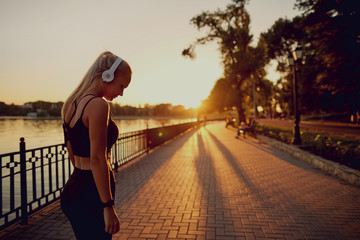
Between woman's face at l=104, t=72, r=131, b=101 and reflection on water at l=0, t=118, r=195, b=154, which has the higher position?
woman's face at l=104, t=72, r=131, b=101

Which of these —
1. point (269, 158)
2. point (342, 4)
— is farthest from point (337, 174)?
point (342, 4)

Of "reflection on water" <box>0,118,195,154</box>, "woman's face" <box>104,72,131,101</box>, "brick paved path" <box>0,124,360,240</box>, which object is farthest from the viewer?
"reflection on water" <box>0,118,195,154</box>

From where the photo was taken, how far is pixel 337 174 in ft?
20.6

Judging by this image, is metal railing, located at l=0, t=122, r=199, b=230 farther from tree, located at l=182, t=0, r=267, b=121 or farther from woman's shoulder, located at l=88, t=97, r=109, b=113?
tree, located at l=182, t=0, r=267, b=121

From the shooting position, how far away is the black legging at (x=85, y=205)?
153 centimetres

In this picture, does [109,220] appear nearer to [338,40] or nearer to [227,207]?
[227,207]

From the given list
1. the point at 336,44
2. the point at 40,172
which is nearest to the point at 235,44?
the point at 336,44

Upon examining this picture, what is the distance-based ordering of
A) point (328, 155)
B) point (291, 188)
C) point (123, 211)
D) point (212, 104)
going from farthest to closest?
point (212, 104) → point (328, 155) → point (291, 188) → point (123, 211)

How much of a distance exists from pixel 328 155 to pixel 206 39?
2113 cm

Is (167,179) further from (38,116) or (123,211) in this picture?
(38,116)

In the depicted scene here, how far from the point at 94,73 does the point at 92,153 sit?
1.80 ft

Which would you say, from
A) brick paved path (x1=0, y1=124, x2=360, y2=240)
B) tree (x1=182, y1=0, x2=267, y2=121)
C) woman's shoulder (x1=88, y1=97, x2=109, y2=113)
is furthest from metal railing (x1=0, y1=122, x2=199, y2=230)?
tree (x1=182, y1=0, x2=267, y2=121)

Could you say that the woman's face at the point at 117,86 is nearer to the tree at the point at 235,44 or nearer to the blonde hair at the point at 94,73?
the blonde hair at the point at 94,73

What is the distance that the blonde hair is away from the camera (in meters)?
1.56
